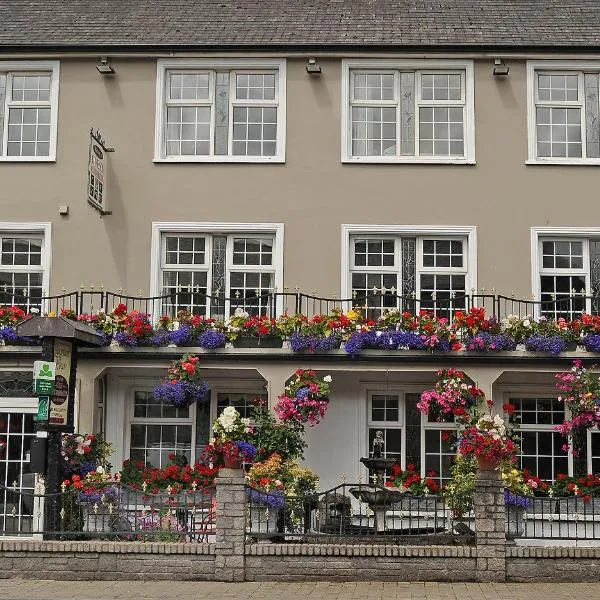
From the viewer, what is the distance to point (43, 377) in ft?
54.5

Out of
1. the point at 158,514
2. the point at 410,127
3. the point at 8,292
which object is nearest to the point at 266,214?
the point at 410,127

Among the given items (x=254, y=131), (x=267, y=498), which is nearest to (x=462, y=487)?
(x=267, y=498)

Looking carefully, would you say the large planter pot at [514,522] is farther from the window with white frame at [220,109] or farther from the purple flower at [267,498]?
the window with white frame at [220,109]

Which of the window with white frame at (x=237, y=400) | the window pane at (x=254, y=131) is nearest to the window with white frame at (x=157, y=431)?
the window with white frame at (x=237, y=400)

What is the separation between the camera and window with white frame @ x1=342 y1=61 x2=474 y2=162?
2109cm

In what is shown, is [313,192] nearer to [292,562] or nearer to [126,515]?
[126,515]

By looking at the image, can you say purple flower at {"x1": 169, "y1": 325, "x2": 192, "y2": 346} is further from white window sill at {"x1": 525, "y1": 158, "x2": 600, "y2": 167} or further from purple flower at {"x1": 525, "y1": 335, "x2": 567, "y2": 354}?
white window sill at {"x1": 525, "y1": 158, "x2": 600, "y2": 167}

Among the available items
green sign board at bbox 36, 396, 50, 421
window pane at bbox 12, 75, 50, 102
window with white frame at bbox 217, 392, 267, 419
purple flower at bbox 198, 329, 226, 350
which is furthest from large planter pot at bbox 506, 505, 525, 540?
window pane at bbox 12, 75, 50, 102

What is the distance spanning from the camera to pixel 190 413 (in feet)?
68.8

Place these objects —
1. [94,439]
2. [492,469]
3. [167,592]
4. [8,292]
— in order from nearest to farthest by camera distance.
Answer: [167,592] < [492,469] < [94,439] < [8,292]

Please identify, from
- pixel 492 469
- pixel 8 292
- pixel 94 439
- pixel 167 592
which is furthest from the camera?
pixel 8 292

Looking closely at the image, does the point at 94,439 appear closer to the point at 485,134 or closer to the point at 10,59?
the point at 10,59

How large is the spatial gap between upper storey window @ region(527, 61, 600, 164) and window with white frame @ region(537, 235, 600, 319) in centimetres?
160

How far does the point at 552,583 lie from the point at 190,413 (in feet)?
27.1
